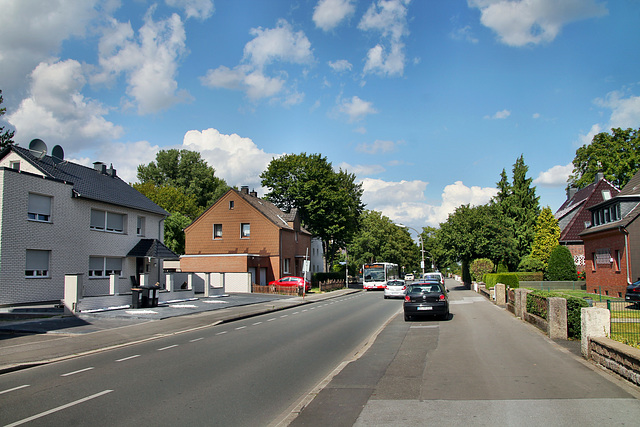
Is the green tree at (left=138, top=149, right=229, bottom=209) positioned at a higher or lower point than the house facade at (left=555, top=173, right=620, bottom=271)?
higher

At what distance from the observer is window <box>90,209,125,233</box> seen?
2697cm

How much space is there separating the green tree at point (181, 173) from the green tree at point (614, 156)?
174ft

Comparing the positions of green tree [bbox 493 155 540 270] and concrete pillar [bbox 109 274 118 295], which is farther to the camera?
green tree [bbox 493 155 540 270]

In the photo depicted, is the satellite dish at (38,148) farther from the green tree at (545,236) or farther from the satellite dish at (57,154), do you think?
the green tree at (545,236)

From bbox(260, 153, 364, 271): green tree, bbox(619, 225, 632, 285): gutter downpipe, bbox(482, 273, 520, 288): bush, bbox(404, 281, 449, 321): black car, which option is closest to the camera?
bbox(404, 281, 449, 321): black car

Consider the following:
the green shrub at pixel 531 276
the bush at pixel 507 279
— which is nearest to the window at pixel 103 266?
the bush at pixel 507 279

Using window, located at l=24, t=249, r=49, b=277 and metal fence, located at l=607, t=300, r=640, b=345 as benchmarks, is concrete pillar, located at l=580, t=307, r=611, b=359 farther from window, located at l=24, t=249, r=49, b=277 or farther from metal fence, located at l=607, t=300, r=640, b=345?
window, located at l=24, t=249, r=49, b=277

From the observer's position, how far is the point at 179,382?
27.3ft

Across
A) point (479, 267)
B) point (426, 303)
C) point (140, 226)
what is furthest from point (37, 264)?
point (479, 267)

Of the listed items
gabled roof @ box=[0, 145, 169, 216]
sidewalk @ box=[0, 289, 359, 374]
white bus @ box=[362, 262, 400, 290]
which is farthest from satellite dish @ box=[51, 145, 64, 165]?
white bus @ box=[362, 262, 400, 290]

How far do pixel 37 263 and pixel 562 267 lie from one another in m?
39.2

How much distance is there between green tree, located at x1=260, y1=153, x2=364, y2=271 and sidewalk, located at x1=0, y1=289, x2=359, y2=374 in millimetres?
31245

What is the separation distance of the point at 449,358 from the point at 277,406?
184 inches

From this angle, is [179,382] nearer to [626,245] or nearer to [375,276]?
[626,245]
